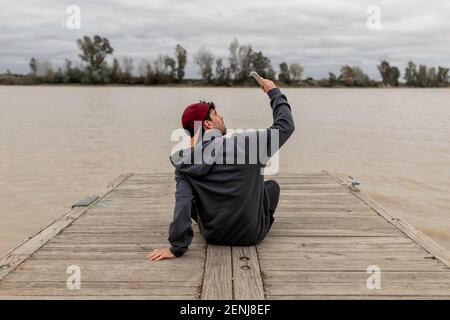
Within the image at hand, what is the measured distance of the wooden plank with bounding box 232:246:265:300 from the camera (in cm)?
335

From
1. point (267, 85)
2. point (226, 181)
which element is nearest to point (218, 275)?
point (226, 181)

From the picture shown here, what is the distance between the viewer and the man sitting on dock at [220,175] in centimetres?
382

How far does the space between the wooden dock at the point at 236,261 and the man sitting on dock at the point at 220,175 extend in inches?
9.4

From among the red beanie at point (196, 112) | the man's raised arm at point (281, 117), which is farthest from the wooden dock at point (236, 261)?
the red beanie at point (196, 112)

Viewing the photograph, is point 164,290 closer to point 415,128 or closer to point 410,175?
point 410,175

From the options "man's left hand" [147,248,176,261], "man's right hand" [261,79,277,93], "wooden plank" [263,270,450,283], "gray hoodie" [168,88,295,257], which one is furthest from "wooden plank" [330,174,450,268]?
"man's left hand" [147,248,176,261]

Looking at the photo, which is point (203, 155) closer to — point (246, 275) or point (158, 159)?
point (246, 275)

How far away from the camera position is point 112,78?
91.8m

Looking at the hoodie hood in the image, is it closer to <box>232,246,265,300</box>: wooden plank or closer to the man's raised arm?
the man's raised arm

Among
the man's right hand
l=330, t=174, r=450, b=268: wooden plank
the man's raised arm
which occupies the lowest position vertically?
l=330, t=174, r=450, b=268: wooden plank

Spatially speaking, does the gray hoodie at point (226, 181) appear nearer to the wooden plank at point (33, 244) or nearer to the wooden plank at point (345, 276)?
the wooden plank at point (345, 276)

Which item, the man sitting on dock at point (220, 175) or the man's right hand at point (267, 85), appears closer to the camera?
the man sitting on dock at point (220, 175)

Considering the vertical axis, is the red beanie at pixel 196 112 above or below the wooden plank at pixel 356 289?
above
